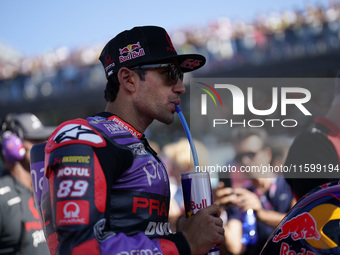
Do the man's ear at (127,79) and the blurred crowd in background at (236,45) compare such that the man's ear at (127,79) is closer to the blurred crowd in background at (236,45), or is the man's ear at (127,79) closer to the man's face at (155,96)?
the man's face at (155,96)

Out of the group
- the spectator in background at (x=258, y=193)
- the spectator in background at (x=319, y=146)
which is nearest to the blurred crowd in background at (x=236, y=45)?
the spectator in background at (x=258, y=193)

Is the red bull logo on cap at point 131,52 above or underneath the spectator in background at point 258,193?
above

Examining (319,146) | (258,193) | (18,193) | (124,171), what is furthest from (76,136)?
(258,193)

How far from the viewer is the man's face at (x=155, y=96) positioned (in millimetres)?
1793

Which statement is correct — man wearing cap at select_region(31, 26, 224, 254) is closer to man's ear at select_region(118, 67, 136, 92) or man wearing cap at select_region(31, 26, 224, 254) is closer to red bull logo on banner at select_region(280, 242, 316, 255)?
man's ear at select_region(118, 67, 136, 92)

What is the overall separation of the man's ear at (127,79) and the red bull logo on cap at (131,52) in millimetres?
55

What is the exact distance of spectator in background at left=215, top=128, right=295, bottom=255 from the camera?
4.04m

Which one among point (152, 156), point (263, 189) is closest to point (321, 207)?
point (152, 156)

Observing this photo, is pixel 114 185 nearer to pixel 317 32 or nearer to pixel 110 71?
pixel 110 71

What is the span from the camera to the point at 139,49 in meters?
1.76

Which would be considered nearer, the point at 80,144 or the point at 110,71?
the point at 80,144

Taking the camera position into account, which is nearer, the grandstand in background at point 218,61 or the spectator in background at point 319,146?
the spectator in background at point 319,146

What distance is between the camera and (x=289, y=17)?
631 inches

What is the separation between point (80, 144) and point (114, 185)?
0.21 metres
